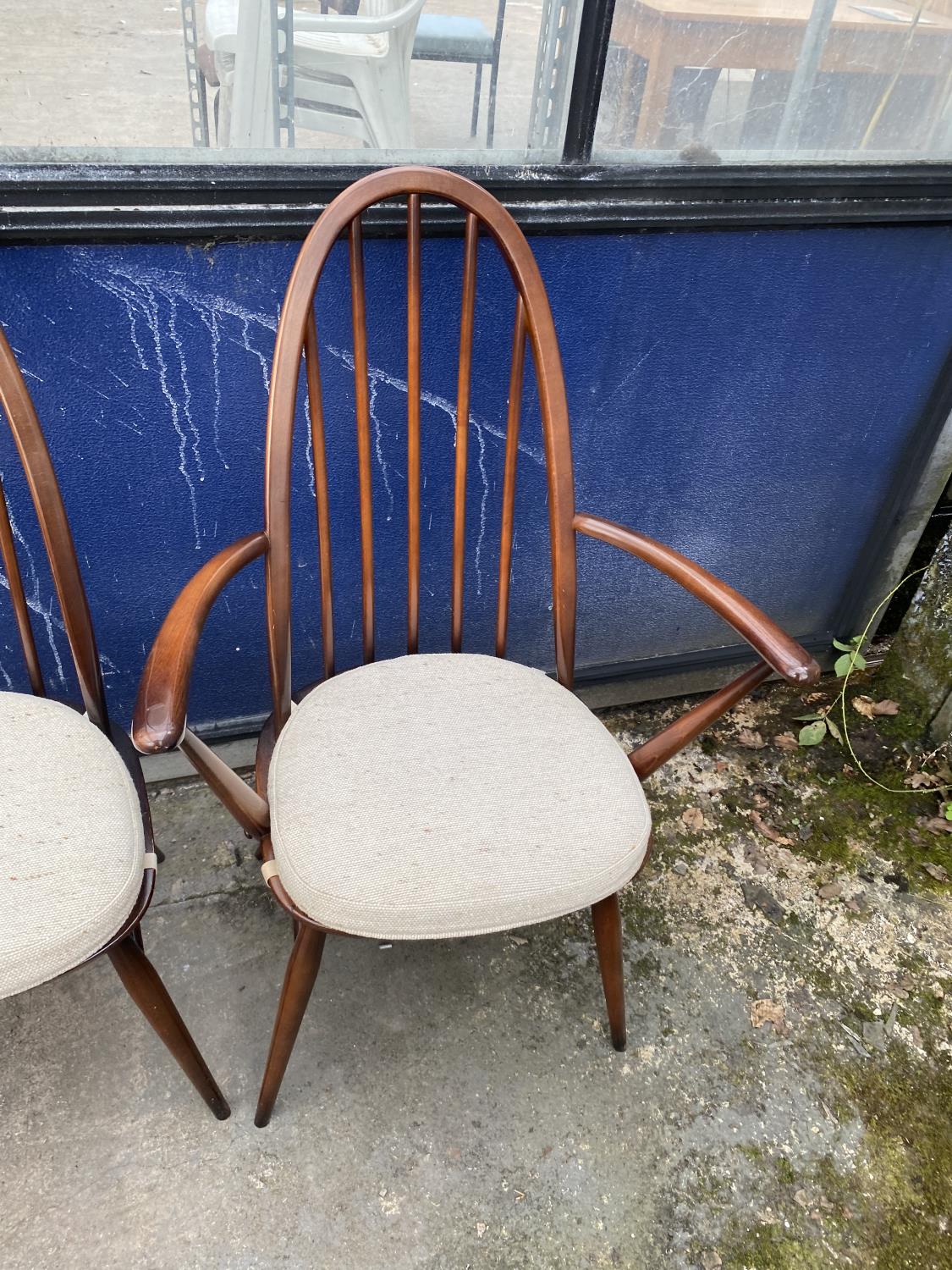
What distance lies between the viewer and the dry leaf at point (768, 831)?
174 cm

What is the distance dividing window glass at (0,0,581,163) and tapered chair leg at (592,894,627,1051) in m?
1.10

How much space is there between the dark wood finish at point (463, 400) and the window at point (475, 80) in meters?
0.22

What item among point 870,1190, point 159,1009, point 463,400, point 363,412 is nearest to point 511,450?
point 463,400

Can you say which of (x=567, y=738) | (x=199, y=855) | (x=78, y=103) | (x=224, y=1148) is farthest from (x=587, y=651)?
(x=78, y=103)

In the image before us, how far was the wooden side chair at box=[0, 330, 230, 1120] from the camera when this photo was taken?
91cm

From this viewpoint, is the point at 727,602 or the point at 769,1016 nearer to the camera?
the point at 727,602

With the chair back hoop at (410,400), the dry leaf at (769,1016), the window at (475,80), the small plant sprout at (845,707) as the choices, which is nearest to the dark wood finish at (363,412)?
the chair back hoop at (410,400)

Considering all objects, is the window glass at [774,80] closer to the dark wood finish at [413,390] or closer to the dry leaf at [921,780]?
the dark wood finish at [413,390]

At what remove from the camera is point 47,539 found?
106cm

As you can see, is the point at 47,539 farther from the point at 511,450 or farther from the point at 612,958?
the point at 612,958

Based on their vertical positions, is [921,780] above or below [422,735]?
below

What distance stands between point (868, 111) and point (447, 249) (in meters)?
0.77

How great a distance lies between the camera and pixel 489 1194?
123 centimetres

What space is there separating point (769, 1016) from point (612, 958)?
38cm
